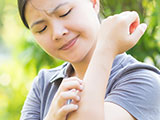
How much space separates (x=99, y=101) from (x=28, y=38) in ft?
5.00

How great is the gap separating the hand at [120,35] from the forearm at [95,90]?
0.07ft

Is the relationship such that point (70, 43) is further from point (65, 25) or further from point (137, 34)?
point (137, 34)

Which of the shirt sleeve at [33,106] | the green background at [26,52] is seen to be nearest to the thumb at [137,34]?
the shirt sleeve at [33,106]

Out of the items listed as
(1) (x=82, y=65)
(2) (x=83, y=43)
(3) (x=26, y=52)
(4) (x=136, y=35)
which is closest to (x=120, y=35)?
(4) (x=136, y=35)

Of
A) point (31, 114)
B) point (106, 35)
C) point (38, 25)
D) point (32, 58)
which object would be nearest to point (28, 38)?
point (32, 58)

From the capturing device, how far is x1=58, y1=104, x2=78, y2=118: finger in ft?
2.64

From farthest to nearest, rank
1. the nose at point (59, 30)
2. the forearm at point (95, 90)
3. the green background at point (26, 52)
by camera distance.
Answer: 1. the green background at point (26, 52)
2. the nose at point (59, 30)
3. the forearm at point (95, 90)

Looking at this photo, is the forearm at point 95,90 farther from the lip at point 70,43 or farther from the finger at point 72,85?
→ the lip at point 70,43

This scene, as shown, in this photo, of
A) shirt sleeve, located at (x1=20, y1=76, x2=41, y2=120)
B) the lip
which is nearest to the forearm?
the lip

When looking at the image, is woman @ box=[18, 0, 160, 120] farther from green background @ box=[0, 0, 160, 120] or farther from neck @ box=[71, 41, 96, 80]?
green background @ box=[0, 0, 160, 120]

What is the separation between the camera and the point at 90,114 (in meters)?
0.79

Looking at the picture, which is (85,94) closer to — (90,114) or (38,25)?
(90,114)

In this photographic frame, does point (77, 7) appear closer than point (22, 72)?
Yes

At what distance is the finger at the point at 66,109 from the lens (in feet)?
2.64
